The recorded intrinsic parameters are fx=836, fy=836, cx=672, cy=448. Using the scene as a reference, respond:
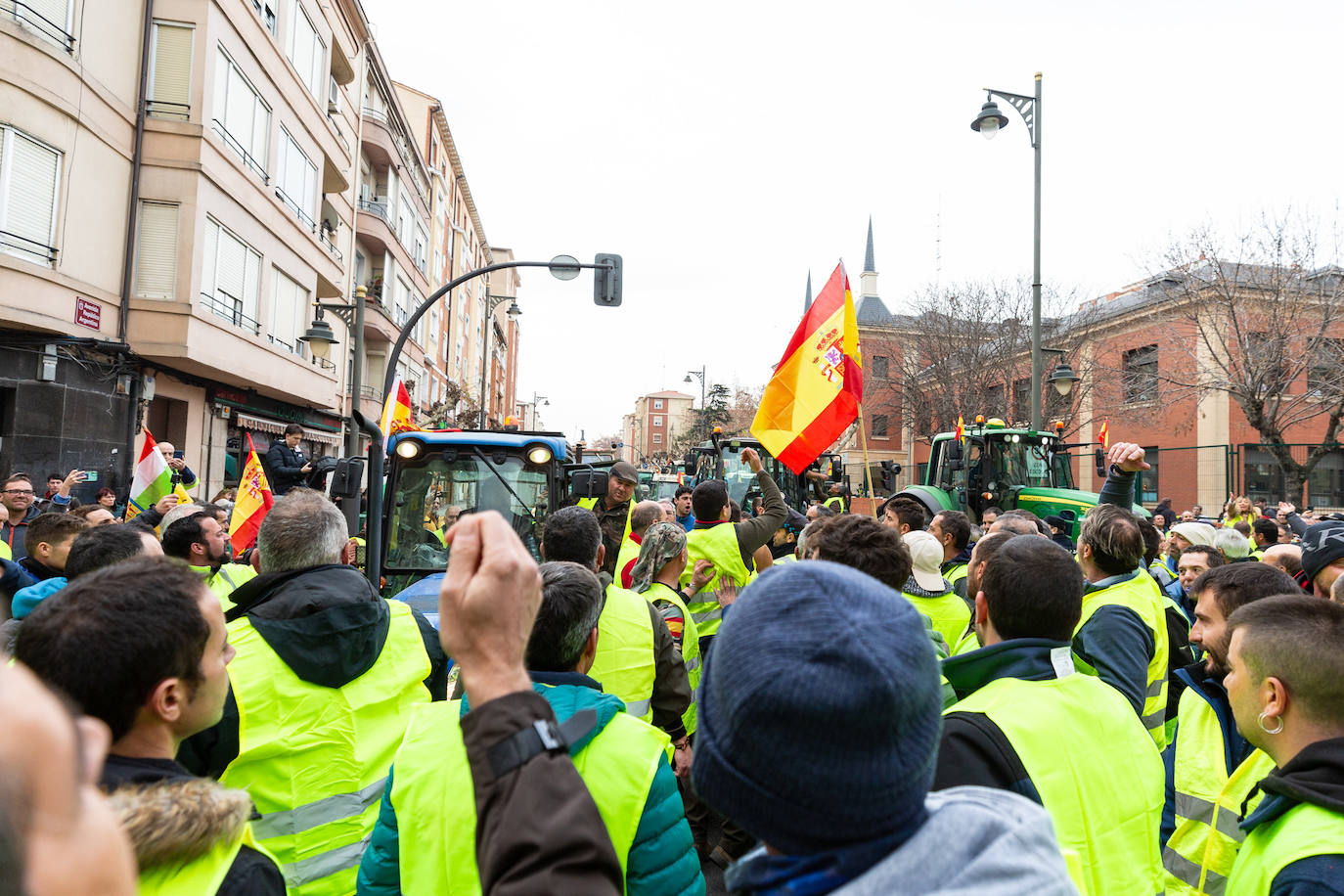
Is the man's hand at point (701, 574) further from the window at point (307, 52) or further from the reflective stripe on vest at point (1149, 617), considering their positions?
the window at point (307, 52)

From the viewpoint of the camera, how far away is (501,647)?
1271 mm

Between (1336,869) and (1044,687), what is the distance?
0.67m

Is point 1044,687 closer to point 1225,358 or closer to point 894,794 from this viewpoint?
point 894,794

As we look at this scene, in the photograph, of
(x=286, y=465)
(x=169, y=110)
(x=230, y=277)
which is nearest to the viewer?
(x=286, y=465)

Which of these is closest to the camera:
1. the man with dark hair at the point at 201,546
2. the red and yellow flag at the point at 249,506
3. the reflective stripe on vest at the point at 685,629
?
the man with dark hair at the point at 201,546

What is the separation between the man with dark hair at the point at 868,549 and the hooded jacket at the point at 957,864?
231 centimetres

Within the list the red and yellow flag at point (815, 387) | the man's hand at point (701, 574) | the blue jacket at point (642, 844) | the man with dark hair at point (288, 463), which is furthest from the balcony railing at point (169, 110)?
the blue jacket at point (642, 844)

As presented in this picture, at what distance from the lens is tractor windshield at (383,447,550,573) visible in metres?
7.22

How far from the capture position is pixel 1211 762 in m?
2.65

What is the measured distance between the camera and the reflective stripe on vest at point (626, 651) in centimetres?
362

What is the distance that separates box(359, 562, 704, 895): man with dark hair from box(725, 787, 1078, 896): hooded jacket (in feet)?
2.29

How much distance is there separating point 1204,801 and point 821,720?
7.48 feet

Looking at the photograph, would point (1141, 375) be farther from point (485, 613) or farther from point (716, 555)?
point (485, 613)

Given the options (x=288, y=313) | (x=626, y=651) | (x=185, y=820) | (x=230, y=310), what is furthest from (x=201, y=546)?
(x=288, y=313)
